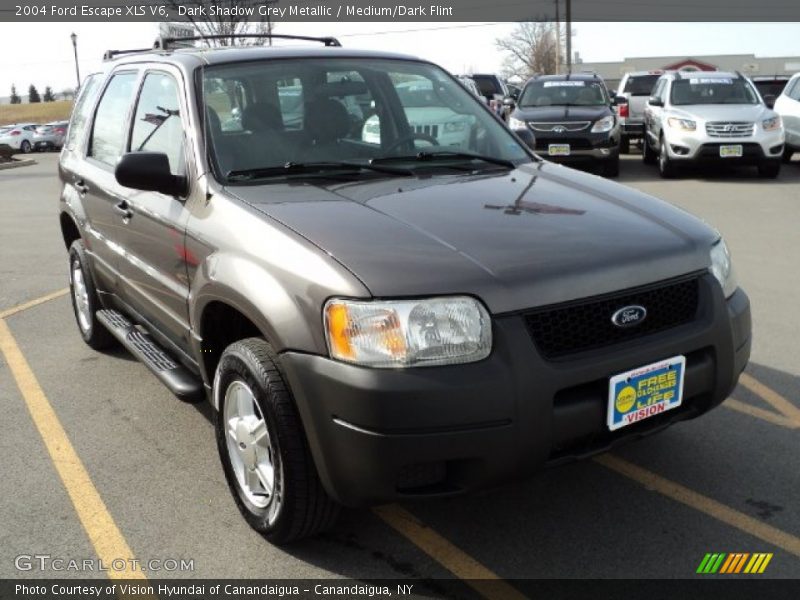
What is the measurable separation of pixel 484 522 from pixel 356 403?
1.04 meters

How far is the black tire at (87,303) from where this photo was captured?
5.27 metres

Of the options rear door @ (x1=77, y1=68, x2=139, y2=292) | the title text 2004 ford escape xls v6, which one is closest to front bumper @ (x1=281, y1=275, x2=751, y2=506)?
the title text 2004 ford escape xls v6

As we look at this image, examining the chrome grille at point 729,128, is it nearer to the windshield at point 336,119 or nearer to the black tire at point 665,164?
the black tire at point 665,164

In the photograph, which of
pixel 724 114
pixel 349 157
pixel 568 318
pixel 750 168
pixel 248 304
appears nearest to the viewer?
pixel 568 318

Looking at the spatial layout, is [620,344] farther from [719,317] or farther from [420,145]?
[420,145]

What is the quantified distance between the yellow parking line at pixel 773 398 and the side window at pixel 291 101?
2.79 metres

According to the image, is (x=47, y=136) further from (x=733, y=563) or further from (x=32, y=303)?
(x=733, y=563)

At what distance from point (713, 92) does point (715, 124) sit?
1.31 metres

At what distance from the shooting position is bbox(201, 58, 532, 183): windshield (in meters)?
3.60

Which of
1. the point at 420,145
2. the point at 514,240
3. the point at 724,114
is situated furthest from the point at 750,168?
the point at 514,240

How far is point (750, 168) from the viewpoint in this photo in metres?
15.5

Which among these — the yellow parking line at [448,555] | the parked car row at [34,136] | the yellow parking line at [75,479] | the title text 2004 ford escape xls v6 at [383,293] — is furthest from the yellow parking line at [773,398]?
the parked car row at [34,136]

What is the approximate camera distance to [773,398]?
14.4 feet

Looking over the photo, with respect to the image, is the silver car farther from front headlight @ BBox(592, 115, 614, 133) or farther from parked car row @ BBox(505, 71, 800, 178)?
front headlight @ BBox(592, 115, 614, 133)
